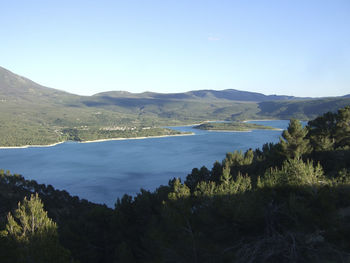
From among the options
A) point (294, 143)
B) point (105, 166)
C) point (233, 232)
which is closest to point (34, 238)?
point (233, 232)

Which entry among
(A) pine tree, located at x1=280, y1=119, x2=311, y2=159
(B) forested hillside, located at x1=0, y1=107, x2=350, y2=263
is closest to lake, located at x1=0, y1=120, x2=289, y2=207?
(A) pine tree, located at x1=280, y1=119, x2=311, y2=159

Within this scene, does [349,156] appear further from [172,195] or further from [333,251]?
[333,251]

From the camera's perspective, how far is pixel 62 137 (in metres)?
121

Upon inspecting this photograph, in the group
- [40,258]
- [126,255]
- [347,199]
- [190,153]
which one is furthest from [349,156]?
[190,153]

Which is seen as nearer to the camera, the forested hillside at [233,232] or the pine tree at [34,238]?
the forested hillside at [233,232]

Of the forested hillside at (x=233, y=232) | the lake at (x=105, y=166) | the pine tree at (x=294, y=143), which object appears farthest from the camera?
the lake at (x=105, y=166)

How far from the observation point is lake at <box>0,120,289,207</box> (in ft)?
165

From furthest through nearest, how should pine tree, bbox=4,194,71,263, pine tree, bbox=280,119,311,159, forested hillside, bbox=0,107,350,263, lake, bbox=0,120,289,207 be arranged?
lake, bbox=0,120,289,207 < pine tree, bbox=280,119,311,159 < pine tree, bbox=4,194,71,263 < forested hillside, bbox=0,107,350,263

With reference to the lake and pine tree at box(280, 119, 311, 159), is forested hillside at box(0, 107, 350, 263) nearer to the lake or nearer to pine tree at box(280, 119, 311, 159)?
pine tree at box(280, 119, 311, 159)

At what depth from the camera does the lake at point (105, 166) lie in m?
50.4

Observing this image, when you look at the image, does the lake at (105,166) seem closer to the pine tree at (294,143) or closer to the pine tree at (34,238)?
the pine tree at (294,143)

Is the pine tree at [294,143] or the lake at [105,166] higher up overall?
the pine tree at [294,143]

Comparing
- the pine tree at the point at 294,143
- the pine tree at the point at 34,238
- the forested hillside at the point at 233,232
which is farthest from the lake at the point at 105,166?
the pine tree at the point at 34,238

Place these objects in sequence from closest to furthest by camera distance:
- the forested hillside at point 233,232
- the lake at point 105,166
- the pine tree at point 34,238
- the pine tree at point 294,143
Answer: the forested hillside at point 233,232, the pine tree at point 34,238, the pine tree at point 294,143, the lake at point 105,166
